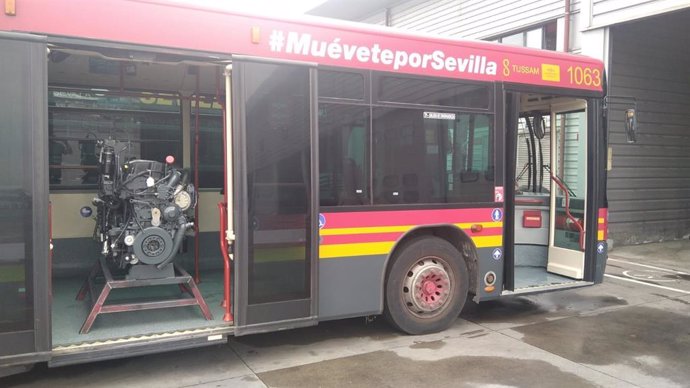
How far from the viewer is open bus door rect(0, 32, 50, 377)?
142 inches

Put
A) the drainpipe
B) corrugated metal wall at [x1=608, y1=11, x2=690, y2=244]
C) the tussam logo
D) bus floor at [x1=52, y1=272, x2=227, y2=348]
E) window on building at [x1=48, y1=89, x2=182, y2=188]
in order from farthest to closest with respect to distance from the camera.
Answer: corrugated metal wall at [x1=608, y1=11, x2=690, y2=244] → the drainpipe → window on building at [x1=48, y1=89, x2=182, y2=188] → the tussam logo → bus floor at [x1=52, y1=272, x2=227, y2=348]

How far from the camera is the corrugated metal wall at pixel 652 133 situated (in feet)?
37.5

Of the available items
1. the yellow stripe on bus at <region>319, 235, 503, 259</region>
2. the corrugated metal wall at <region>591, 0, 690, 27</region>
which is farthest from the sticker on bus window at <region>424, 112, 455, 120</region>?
the corrugated metal wall at <region>591, 0, 690, 27</region>

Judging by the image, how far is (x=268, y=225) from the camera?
450cm

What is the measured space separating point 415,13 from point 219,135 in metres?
10.4

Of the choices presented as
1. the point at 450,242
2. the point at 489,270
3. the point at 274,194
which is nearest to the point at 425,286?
the point at 450,242

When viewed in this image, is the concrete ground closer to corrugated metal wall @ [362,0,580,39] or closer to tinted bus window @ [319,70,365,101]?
tinted bus window @ [319,70,365,101]

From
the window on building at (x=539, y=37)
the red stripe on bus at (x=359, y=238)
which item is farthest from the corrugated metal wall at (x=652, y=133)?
the red stripe on bus at (x=359, y=238)

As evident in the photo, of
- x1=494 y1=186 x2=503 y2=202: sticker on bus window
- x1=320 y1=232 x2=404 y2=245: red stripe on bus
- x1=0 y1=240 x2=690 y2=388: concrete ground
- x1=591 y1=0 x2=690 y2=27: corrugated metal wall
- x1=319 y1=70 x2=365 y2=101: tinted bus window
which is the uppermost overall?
x1=591 y1=0 x2=690 y2=27: corrugated metal wall

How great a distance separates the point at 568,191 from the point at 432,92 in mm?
2753

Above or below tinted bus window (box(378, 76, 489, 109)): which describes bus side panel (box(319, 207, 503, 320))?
below

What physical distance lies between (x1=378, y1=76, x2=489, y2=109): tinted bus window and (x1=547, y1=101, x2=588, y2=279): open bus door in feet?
5.56

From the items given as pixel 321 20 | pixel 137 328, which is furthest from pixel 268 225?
pixel 321 20

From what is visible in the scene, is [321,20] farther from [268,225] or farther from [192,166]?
[192,166]
